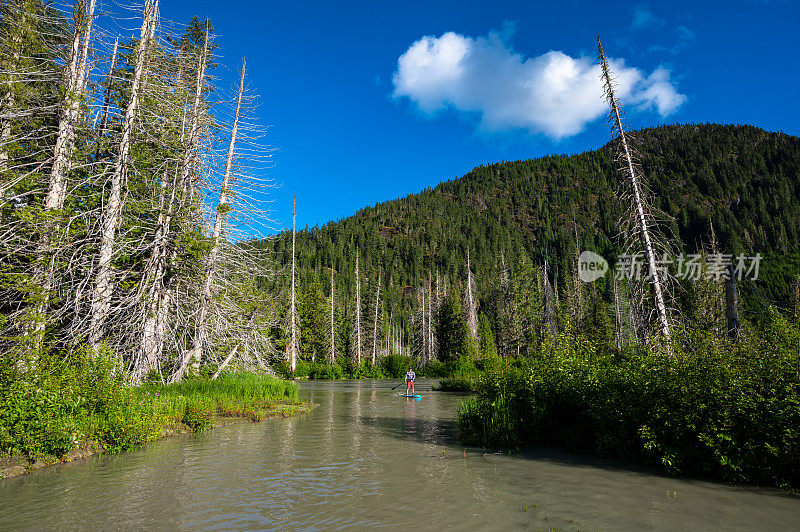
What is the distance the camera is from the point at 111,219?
1471 centimetres

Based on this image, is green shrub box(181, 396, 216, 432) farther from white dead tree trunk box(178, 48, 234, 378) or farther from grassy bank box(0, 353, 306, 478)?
white dead tree trunk box(178, 48, 234, 378)

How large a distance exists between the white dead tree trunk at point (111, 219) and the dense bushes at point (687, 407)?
14.2 metres

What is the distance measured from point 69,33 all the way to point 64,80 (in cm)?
207

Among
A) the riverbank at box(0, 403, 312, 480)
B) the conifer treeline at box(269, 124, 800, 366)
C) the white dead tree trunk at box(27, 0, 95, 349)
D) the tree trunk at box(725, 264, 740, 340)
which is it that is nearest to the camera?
the riverbank at box(0, 403, 312, 480)

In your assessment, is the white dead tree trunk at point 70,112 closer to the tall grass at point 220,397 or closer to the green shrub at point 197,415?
the tall grass at point 220,397

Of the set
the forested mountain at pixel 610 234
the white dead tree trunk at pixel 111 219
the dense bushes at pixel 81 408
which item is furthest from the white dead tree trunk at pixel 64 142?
the forested mountain at pixel 610 234

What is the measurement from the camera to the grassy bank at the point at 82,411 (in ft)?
29.7

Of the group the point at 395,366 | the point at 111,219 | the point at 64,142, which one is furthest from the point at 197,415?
the point at 395,366

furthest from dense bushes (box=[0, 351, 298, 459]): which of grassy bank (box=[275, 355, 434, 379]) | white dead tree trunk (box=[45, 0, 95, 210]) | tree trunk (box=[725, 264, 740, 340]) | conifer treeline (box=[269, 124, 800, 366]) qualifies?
conifer treeline (box=[269, 124, 800, 366])

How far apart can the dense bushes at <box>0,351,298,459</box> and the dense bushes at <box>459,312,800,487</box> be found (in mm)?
11077

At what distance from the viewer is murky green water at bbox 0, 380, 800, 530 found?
252 inches

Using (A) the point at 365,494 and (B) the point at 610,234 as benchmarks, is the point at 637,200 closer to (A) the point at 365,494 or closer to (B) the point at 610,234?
(A) the point at 365,494

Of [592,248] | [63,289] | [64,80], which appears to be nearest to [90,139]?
[64,80]

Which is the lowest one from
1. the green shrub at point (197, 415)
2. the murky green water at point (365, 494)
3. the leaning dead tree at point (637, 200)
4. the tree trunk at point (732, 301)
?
the murky green water at point (365, 494)
